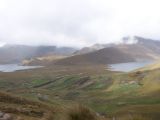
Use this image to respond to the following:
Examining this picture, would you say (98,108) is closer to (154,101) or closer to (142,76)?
(154,101)

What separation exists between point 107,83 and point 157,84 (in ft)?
86.5

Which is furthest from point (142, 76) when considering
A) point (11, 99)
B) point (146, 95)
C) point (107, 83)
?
point (11, 99)

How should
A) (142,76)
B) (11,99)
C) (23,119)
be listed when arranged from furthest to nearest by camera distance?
1. (142,76)
2. (11,99)
3. (23,119)

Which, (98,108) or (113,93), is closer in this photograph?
(98,108)

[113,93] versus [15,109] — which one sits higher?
[15,109]

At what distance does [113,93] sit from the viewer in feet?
358

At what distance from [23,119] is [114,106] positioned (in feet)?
200

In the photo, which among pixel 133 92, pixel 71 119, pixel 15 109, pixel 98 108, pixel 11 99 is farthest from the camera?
pixel 133 92

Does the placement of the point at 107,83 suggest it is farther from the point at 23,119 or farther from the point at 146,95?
the point at 23,119

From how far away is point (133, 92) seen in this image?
343ft

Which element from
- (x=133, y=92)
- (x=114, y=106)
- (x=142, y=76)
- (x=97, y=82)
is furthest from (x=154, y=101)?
(x=97, y=82)

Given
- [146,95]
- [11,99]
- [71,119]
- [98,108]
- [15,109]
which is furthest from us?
[146,95]

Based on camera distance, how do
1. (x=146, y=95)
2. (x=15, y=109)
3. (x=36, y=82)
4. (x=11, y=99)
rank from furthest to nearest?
(x=36, y=82) → (x=146, y=95) → (x=11, y=99) → (x=15, y=109)

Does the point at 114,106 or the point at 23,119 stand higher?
the point at 23,119
